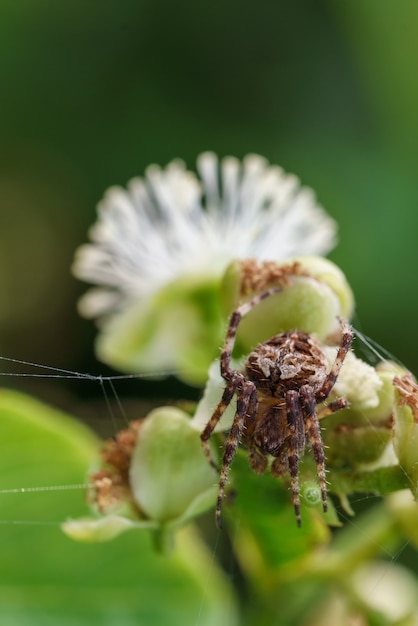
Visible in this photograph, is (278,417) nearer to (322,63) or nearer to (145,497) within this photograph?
(145,497)

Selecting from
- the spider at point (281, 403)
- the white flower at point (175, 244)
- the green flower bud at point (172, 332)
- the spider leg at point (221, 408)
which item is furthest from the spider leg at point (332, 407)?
the white flower at point (175, 244)

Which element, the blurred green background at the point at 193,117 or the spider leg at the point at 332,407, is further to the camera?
the blurred green background at the point at 193,117

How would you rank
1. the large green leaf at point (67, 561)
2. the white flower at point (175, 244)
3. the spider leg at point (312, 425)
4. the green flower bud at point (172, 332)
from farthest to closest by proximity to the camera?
1. the white flower at point (175, 244)
2. the green flower bud at point (172, 332)
3. the large green leaf at point (67, 561)
4. the spider leg at point (312, 425)

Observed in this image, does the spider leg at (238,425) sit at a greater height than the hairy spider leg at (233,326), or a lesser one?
lesser

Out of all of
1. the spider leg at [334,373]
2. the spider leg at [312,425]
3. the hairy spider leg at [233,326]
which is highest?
the hairy spider leg at [233,326]

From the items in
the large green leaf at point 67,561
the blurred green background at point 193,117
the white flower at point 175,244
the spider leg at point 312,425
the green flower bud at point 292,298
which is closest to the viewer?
the spider leg at point 312,425

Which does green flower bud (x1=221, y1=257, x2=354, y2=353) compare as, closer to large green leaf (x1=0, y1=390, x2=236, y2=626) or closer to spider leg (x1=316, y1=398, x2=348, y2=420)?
spider leg (x1=316, y1=398, x2=348, y2=420)

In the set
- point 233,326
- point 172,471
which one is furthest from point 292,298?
point 172,471

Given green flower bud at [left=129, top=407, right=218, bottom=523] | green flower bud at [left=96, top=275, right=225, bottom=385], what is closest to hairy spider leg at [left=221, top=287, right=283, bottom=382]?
green flower bud at [left=129, top=407, right=218, bottom=523]

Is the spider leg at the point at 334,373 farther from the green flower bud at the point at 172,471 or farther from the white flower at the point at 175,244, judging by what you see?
the white flower at the point at 175,244
